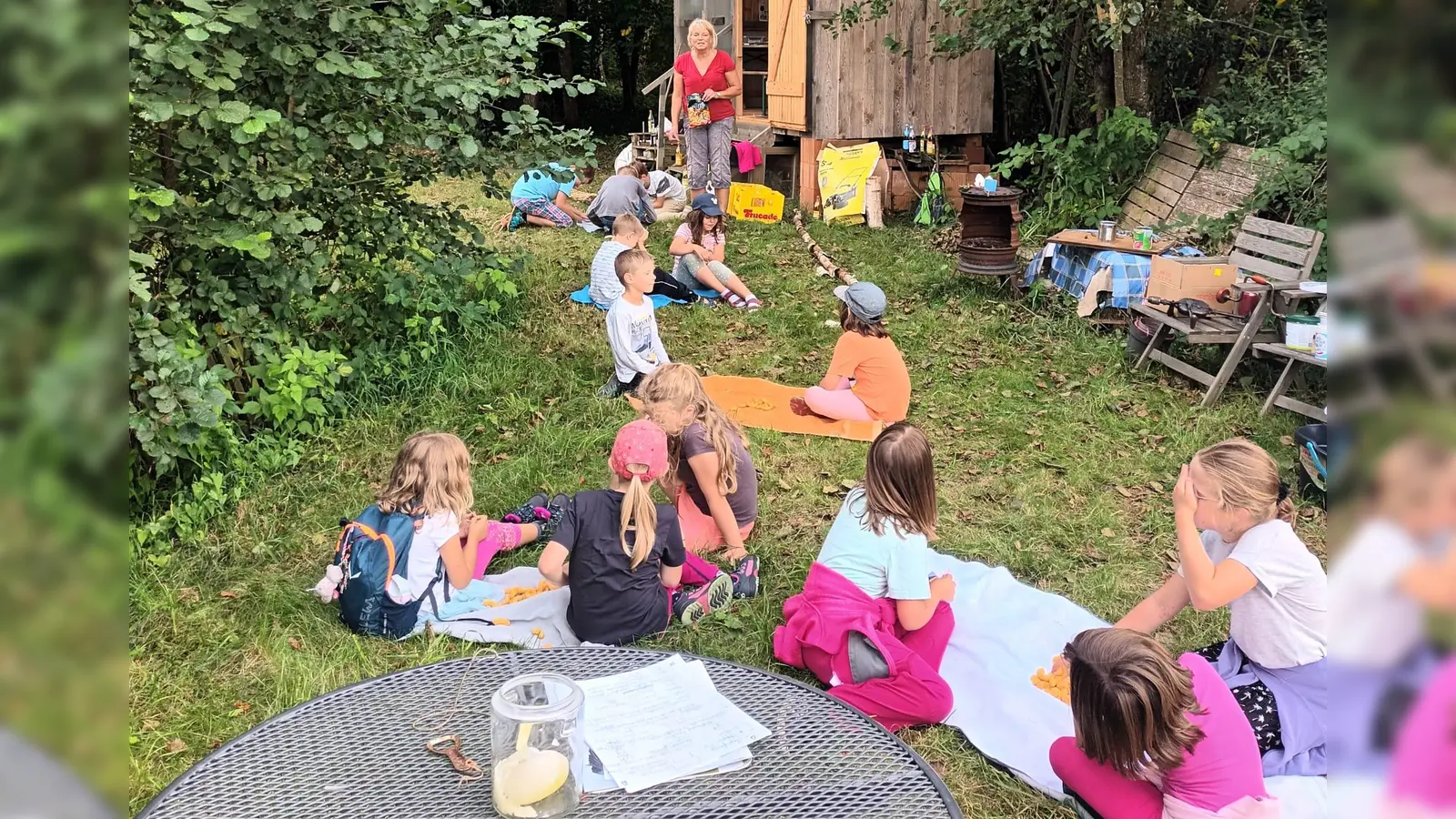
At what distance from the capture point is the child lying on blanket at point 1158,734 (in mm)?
2758

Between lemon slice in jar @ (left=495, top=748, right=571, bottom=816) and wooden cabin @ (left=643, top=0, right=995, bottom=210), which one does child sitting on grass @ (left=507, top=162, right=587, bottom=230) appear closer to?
wooden cabin @ (left=643, top=0, right=995, bottom=210)

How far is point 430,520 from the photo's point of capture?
4012mm

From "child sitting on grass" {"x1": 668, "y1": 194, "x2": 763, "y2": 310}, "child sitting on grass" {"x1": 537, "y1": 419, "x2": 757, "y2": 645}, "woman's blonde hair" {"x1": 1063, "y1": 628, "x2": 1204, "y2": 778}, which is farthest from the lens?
"child sitting on grass" {"x1": 668, "y1": 194, "x2": 763, "y2": 310}

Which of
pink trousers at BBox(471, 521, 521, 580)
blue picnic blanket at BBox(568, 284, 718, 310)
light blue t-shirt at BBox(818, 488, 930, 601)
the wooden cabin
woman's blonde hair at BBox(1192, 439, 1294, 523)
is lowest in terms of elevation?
pink trousers at BBox(471, 521, 521, 580)

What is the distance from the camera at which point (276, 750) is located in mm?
2244

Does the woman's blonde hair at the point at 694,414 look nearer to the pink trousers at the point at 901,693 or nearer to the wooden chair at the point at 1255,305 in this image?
the pink trousers at the point at 901,693

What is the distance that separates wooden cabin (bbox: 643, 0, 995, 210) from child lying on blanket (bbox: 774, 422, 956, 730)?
8195mm

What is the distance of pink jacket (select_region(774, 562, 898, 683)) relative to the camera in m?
3.63

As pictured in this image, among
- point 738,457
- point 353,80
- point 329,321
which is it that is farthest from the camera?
point 329,321

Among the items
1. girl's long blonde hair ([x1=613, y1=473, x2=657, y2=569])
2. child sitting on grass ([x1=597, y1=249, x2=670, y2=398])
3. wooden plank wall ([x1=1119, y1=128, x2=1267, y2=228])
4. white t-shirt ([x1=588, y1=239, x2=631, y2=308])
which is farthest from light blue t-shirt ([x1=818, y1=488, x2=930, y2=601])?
wooden plank wall ([x1=1119, y1=128, x2=1267, y2=228])

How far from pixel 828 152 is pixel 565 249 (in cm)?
324

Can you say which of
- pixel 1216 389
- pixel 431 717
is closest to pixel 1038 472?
pixel 1216 389
